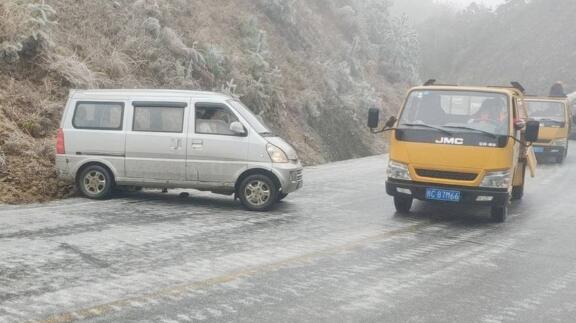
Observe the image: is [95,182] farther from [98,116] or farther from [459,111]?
[459,111]

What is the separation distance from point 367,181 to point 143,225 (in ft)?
24.7

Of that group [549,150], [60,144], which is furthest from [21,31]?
[549,150]

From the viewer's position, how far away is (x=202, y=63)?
1786 cm

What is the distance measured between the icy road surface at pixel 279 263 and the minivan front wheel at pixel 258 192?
30cm

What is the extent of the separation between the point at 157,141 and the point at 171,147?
0.28 metres

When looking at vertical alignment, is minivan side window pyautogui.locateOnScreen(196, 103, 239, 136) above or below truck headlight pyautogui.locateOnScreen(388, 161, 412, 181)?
above

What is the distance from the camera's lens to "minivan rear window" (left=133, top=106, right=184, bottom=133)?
35.0ft

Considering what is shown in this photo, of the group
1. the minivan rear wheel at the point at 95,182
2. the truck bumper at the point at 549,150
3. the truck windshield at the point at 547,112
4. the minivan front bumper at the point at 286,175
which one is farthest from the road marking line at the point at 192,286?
the truck windshield at the point at 547,112

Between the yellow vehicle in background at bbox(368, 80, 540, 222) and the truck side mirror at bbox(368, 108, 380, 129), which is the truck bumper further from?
the truck side mirror at bbox(368, 108, 380, 129)

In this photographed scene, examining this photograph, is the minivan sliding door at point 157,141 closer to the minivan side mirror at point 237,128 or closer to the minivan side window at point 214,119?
the minivan side window at point 214,119

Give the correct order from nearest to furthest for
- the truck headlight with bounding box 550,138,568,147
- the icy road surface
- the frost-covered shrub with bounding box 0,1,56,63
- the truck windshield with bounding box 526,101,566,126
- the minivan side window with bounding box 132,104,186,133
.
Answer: the icy road surface → the minivan side window with bounding box 132,104,186,133 → the frost-covered shrub with bounding box 0,1,56,63 → the truck headlight with bounding box 550,138,568,147 → the truck windshield with bounding box 526,101,566,126

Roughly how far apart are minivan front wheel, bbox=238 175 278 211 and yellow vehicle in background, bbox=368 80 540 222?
199 cm

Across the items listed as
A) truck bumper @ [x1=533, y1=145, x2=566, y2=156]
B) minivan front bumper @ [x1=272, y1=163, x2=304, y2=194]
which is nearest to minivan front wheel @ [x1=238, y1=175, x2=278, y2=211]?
minivan front bumper @ [x1=272, y1=163, x2=304, y2=194]

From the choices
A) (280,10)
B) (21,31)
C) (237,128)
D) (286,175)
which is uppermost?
(280,10)
